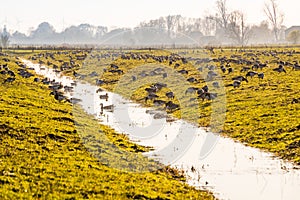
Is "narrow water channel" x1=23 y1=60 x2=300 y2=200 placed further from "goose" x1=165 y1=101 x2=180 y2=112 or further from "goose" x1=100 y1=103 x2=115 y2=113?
"goose" x1=165 y1=101 x2=180 y2=112

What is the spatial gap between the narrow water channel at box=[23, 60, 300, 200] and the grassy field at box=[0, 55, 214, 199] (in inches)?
50.8

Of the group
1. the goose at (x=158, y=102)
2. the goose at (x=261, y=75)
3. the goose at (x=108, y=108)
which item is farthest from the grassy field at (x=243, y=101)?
the goose at (x=108, y=108)

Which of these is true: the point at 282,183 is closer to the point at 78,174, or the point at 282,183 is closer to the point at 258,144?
the point at 258,144

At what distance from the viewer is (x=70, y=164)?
20.0m

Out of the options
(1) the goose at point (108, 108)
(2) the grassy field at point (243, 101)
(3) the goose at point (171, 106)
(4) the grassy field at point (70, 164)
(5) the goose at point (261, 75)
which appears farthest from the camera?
(5) the goose at point (261, 75)

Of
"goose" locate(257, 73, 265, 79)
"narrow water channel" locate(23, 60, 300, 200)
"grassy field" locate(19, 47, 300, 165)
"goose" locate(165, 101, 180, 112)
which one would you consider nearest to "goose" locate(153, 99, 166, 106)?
"grassy field" locate(19, 47, 300, 165)

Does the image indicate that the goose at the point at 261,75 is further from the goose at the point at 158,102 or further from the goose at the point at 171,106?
the goose at the point at 171,106

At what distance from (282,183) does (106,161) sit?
9.07 m

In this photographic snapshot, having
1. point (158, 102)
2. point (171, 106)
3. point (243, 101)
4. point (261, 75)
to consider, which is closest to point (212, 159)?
point (243, 101)

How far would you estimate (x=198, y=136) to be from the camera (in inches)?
1251

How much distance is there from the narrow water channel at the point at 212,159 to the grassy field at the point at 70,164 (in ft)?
4.23

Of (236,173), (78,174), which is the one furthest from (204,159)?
(78,174)

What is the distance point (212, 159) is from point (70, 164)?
9.28m

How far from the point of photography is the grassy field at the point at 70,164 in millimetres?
16578
